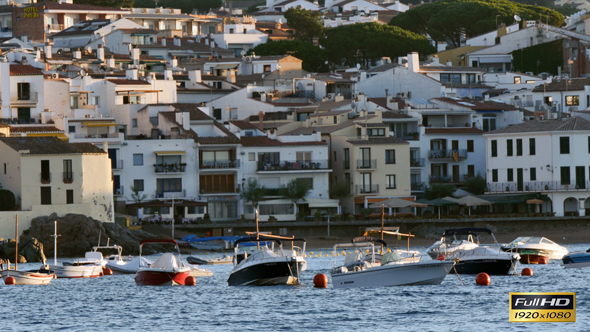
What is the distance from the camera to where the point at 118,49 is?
149 meters

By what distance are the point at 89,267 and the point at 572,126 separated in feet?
149

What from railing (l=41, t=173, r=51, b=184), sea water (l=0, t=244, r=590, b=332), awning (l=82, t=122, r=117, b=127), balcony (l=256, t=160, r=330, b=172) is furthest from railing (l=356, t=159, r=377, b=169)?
sea water (l=0, t=244, r=590, b=332)

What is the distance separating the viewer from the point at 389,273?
5731cm

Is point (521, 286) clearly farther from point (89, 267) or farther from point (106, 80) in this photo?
point (106, 80)

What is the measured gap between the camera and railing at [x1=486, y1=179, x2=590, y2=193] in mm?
101312

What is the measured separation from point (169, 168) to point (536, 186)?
1141 inches

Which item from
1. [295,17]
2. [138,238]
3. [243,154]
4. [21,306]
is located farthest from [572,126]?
[295,17]

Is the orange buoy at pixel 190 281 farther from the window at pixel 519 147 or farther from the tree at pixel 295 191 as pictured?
the window at pixel 519 147

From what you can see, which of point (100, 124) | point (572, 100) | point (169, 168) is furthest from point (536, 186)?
point (100, 124)

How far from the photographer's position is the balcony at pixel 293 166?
10362cm

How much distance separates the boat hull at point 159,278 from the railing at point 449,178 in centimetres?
4715

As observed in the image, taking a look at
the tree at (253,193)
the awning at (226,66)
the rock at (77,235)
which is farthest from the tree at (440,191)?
the awning at (226,66)

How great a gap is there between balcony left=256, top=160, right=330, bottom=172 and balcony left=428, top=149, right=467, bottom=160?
34.2 feet

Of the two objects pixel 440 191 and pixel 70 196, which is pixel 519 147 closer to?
pixel 440 191
